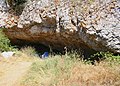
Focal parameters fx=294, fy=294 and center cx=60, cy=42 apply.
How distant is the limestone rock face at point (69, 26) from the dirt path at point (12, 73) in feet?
4.31

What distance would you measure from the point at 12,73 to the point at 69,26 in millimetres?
1988

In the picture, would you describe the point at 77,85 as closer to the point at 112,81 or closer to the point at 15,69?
the point at 112,81

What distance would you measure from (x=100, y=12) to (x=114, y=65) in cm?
193

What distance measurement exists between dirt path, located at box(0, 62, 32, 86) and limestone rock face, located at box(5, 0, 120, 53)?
1.31 m

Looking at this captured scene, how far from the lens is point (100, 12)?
741 centimetres

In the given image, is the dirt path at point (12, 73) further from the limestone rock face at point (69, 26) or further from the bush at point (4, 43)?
the bush at point (4, 43)

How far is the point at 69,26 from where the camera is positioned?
8.05 meters

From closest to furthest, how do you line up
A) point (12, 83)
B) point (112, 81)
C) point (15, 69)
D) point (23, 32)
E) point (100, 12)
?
point (112, 81) < point (12, 83) < point (100, 12) < point (15, 69) < point (23, 32)

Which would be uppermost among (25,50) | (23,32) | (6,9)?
(6,9)

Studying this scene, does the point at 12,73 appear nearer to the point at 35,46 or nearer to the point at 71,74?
the point at 71,74

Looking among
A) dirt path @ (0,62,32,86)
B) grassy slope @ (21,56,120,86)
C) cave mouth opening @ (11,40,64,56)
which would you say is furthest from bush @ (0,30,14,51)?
grassy slope @ (21,56,120,86)

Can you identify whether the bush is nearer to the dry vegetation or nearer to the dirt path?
the dirt path

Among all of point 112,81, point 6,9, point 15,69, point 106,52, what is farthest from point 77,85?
point 6,9

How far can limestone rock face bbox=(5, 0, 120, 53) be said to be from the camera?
709cm
